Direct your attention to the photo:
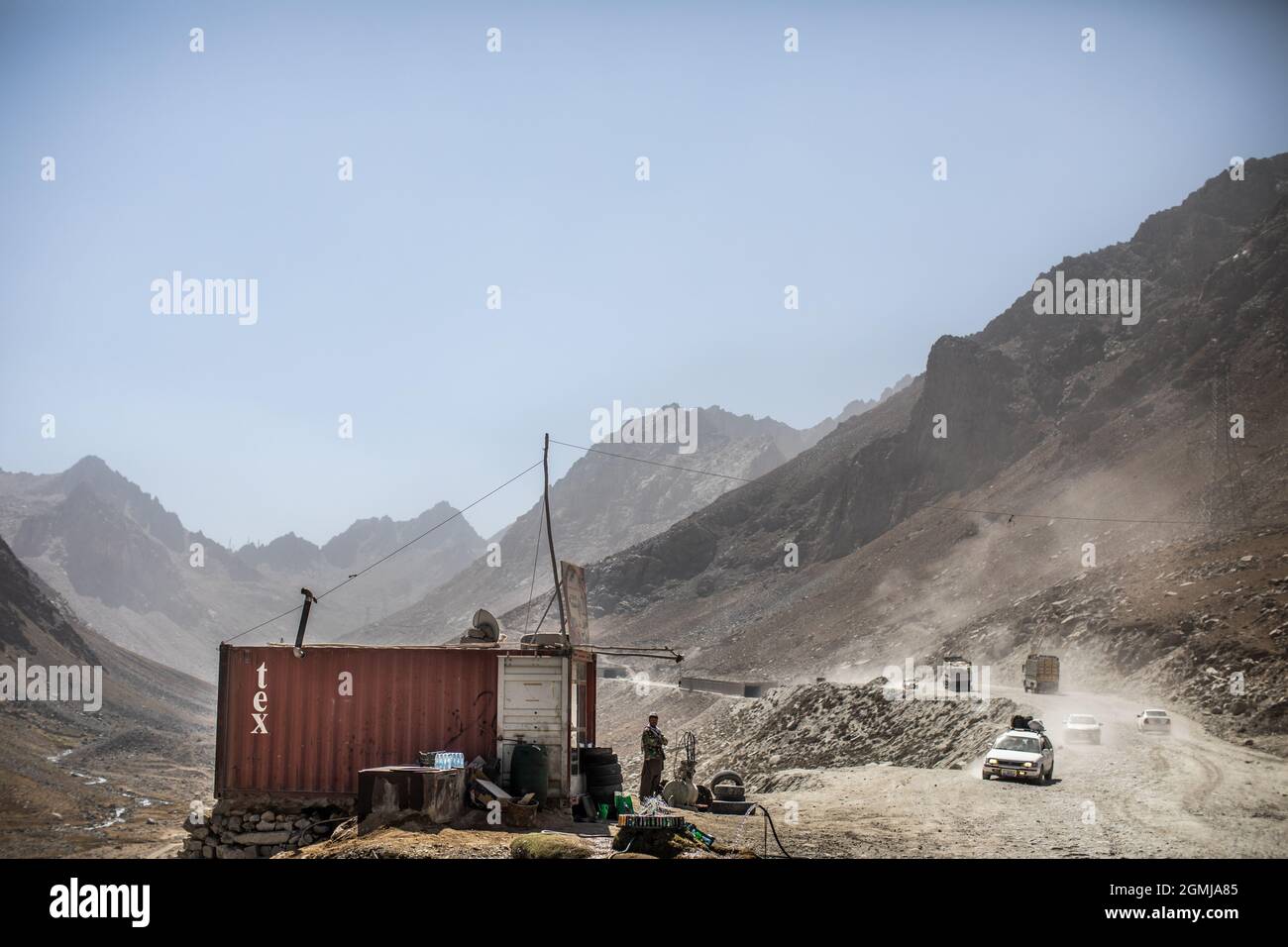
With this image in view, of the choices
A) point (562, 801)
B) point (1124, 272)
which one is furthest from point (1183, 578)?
point (1124, 272)

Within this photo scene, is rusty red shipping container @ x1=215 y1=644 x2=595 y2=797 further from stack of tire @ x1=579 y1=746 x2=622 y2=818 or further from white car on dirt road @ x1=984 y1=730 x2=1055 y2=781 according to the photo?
white car on dirt road @ x1=984 y1=730 x2=1055 y2=781

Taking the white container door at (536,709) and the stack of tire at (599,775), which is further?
the stack of tire at (599,775)

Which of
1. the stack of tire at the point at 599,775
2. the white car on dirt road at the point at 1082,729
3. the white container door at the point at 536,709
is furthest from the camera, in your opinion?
the white car on dirt road at the point at 1082,729

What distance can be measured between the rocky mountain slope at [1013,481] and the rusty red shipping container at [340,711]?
54483 mm

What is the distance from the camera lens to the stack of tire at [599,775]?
911 inches

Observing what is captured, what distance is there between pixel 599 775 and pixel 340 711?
5.58 metres

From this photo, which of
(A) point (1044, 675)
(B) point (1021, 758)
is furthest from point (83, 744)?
(B) point (1021, 758)

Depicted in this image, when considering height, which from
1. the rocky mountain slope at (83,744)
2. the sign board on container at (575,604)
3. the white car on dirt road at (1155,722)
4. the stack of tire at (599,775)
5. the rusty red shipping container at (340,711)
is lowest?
the rocky mountain slope at (83,744)

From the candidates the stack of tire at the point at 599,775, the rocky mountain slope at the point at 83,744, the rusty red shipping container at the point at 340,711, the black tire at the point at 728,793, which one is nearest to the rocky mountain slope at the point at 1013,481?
the rocky mountain slope at the point at 83,744

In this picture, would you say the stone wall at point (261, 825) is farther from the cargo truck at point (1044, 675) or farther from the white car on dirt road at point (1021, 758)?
the cargo truck at point (1044, 675)

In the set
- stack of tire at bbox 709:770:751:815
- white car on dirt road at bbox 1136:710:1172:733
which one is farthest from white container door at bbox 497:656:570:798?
white car on dirt road at bbox 1136:710:1172:733

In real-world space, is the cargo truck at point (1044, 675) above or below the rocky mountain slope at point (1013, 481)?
below

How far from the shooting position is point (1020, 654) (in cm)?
6066
